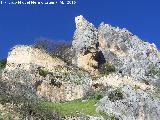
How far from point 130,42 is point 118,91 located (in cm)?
3020

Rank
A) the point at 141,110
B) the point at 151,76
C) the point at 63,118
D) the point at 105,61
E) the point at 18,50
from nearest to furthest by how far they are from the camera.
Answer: the point at 63,118
the point at 141,110
the point at 18,50
the point at 151,76
the point at 105,61

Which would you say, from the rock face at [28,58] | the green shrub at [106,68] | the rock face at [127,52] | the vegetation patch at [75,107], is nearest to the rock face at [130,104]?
the vegetation patch at [75,107]

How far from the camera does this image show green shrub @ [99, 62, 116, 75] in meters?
85.4

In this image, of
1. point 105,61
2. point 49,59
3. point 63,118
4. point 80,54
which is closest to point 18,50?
point 49,59

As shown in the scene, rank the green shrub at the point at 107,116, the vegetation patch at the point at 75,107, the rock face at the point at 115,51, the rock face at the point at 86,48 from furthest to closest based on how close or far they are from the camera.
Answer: the rock face at the point at 115,51, the rock face at the point at 86,48, the green shrub at the point at 107,116, the vegetation patch at the point at 75,107

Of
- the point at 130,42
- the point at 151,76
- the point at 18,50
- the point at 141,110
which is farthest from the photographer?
the point at 130,42

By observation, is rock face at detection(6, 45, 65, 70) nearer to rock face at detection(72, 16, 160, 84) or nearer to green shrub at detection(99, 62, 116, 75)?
rock face at detection(72, 16, 160, 84)

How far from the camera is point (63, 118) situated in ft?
188

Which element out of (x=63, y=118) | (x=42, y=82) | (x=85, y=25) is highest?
(x=85, y=25)

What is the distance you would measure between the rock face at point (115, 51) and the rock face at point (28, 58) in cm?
626

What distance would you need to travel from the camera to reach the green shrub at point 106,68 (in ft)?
280

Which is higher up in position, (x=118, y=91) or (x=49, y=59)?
(x=49, y=59)

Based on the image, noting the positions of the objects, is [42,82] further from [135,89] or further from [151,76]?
[151,76]

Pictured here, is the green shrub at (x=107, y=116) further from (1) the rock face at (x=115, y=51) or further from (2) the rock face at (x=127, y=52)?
(2) the rock face at (x=127, y=52)
